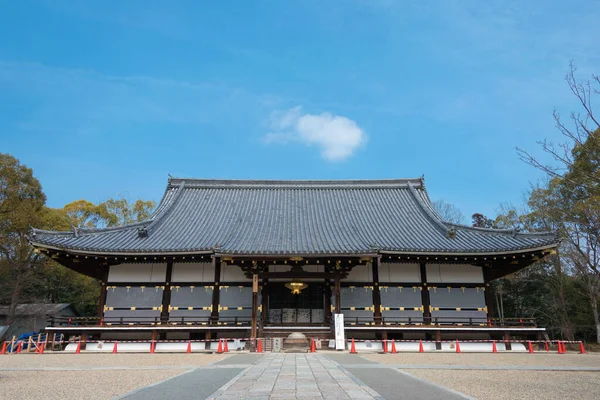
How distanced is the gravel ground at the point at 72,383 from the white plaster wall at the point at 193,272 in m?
8.45

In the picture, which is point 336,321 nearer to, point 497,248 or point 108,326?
point 497,248

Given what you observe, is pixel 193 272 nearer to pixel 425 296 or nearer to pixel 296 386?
pixel 425 296

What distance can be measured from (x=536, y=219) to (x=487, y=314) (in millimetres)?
14971

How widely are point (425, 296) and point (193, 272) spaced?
36.2 ft

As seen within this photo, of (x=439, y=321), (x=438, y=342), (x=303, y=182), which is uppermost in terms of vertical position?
(x=303, y=182)

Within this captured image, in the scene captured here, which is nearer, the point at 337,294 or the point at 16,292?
the point at 337,294

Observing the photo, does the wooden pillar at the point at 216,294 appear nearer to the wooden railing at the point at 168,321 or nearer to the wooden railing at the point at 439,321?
the wooden railing at the point at 168,321

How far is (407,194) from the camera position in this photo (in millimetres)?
25031

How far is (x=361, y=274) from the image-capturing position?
1834 centimetres

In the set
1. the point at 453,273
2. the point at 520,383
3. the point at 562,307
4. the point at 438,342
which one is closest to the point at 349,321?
the point at 438,342

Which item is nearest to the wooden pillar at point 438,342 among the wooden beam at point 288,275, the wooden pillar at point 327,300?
the wooden pillar at point 327,300

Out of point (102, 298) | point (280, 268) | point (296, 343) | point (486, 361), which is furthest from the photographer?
point (280, 268)

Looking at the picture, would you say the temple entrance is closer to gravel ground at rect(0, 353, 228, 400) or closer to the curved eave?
the curved eave

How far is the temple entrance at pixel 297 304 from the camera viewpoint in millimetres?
18422
